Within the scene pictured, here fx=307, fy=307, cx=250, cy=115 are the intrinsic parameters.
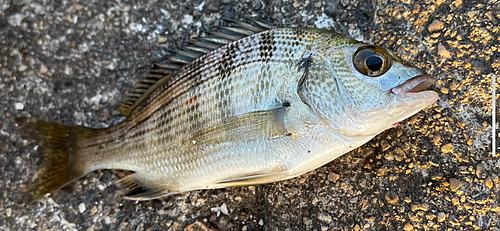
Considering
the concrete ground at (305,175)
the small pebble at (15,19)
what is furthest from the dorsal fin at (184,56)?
the small pebble at (15,19)

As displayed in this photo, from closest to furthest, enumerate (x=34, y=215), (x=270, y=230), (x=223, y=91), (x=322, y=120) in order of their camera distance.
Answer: (x=322, y=120) → (x=223, y=91) → (x=270, y=230) → (x=34, y=215)

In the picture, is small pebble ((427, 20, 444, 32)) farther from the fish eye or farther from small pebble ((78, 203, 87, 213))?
small pebble ((78, 203, 87, 213))

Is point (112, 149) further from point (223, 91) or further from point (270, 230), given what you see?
point (270, 230)

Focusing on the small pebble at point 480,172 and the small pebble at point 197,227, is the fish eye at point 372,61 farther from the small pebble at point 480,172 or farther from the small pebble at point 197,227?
the small pebble at point 197,227

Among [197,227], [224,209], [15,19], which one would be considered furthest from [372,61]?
[15,19]

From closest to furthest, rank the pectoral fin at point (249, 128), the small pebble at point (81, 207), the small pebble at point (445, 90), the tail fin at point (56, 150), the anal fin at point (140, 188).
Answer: the pectoral fin at point (249, 128) < the small pebble at point (445, 90) < the anal fin at point (140, 188) < the tail fin at point (56, 150) < the small pebble at point (81, 207)

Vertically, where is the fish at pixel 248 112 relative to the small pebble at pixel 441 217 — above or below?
above

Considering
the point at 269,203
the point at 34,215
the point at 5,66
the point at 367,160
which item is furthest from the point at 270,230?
the point at 5,66
